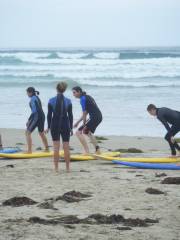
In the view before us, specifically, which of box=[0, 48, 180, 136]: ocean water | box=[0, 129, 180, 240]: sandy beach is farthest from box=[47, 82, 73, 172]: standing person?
box=[0, 48, 180, 136]: ocean water

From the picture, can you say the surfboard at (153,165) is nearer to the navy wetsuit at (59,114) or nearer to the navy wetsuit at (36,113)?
the navy wetsuit at (59,114)

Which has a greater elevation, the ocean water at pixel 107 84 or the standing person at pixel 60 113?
the standing person at pixel 60 113

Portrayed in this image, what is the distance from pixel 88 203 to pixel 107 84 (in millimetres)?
30129

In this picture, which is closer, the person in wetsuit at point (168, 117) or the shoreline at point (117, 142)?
the person in wetsuit at point (168, 117)

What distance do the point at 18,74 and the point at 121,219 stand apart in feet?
134

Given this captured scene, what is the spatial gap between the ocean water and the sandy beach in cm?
738

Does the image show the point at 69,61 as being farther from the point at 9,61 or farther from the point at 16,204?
the point at 16,204

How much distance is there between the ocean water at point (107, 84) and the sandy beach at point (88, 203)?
24.2 ft

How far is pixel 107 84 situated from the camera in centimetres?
3828

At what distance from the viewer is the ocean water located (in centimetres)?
2138

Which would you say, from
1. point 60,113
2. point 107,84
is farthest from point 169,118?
point 107,84

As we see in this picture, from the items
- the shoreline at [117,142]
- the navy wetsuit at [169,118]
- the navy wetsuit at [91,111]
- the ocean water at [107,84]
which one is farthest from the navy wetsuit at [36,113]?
the ocean water at [107,84]

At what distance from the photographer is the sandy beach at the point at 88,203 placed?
6.70m

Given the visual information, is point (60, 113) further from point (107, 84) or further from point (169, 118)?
point (107, 84)
